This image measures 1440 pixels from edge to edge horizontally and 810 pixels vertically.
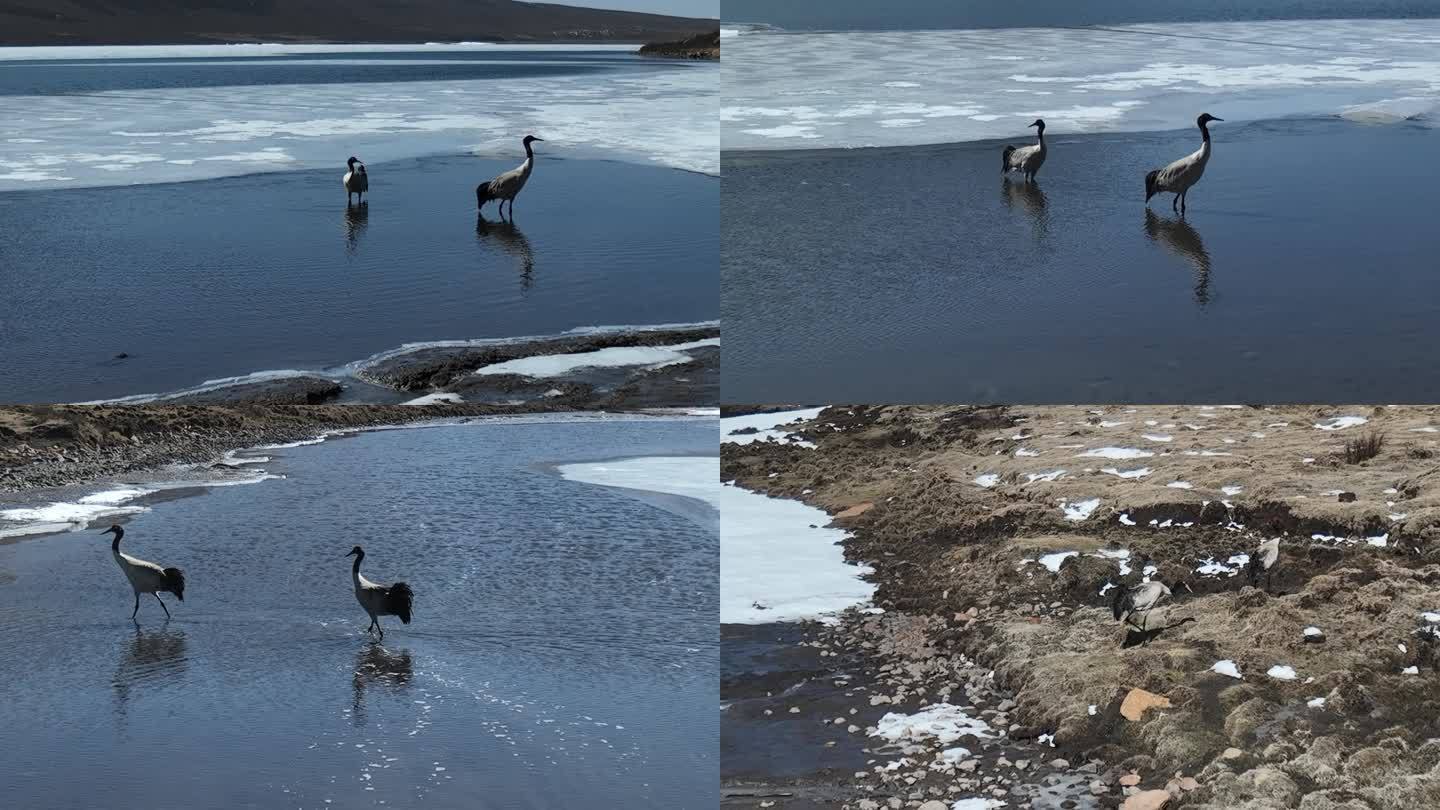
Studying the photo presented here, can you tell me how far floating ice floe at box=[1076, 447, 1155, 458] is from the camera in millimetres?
9062

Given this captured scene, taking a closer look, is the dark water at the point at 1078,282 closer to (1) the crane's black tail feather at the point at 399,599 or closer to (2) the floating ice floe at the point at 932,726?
(2) the floating ice floe at the point at 932,726

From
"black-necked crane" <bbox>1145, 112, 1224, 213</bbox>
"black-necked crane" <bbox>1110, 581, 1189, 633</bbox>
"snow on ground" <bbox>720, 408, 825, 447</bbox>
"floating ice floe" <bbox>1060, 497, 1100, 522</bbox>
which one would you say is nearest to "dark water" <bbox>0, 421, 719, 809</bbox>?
"black-necked crane" <bbox>1110, 581, 1189, 633</bbox>

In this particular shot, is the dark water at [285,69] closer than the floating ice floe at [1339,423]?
No

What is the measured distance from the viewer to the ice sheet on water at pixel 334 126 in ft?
36.6

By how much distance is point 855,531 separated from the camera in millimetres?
9328

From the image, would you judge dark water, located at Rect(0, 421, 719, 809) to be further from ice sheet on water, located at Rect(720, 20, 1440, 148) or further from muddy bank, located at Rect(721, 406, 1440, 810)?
ice sheet on water, located at Rect(720, 20, 1440, 148)

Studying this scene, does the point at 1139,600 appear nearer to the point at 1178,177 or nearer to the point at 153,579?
the point at 1178,177

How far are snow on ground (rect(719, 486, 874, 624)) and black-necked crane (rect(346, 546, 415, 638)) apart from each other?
175 centimetres

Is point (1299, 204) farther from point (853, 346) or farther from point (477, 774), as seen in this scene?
point (477, 774)

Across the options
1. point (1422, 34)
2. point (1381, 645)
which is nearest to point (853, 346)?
point (1381, 645)

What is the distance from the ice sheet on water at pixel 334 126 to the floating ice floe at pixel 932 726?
5.14 meters

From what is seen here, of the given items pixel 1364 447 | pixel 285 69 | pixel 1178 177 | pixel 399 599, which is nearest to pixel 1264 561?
pixel 1364 447

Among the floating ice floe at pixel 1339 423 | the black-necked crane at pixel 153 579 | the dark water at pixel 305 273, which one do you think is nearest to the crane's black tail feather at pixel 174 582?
the black-necked crane at pixel 153 579

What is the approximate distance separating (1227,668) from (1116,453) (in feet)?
10.8
